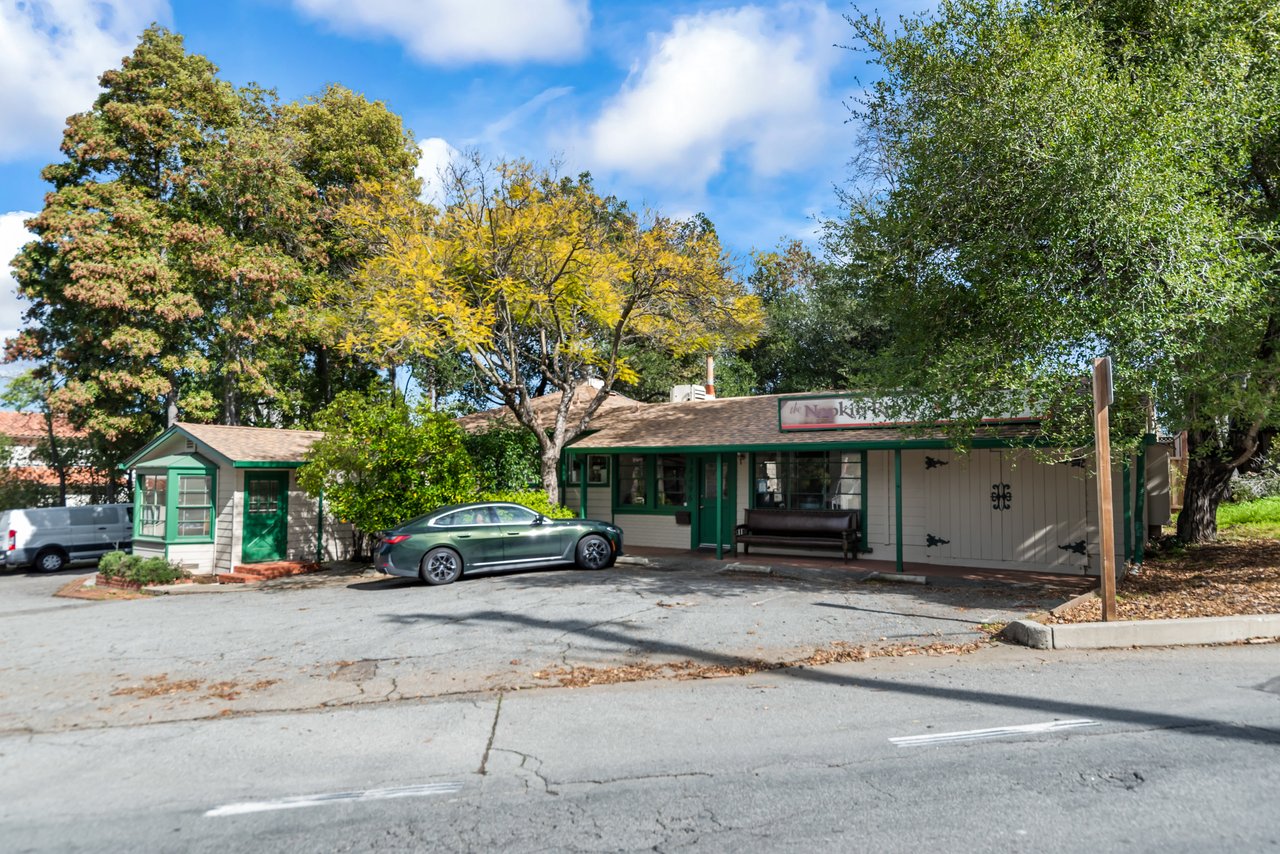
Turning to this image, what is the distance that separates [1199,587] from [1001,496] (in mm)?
4176

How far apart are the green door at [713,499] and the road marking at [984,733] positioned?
38.7 feet

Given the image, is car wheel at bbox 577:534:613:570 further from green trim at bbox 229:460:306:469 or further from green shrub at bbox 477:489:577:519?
green trim at bbox 229:460:306:469

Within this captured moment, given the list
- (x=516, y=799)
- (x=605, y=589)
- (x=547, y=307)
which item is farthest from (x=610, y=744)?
(x=547, y=307)

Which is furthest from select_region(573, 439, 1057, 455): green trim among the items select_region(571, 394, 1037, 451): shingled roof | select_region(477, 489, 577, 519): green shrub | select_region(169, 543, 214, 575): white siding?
select_region(169, 543, 214, 575): white siding

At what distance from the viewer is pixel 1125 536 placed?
13.4 metres

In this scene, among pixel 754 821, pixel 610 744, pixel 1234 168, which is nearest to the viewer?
pixel 754 821

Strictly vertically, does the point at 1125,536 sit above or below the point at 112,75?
below

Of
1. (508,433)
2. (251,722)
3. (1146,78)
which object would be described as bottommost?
(251,722)

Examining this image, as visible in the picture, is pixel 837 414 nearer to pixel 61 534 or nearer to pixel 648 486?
pixel 648 486

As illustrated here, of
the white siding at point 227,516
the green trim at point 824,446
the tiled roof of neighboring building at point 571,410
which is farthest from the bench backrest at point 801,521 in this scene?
the white siding at point 227,516

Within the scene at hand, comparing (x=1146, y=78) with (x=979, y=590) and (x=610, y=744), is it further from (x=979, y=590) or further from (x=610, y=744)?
(x=610, y=744)

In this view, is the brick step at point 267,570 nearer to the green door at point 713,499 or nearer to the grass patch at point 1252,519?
the green door at point 713,499

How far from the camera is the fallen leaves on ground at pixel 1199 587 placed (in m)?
8.94

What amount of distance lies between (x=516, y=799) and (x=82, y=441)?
3153cm
